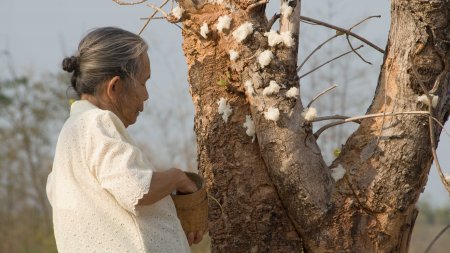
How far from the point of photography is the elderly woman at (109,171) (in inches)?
108

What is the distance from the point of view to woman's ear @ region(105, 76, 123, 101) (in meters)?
2.99

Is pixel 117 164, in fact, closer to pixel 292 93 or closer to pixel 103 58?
pixel 103 58

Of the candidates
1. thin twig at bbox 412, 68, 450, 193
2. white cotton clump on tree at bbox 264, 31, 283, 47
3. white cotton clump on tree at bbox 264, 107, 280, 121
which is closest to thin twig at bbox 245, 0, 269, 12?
white cotton clump on tree at bbox 264, 31, 283, 47

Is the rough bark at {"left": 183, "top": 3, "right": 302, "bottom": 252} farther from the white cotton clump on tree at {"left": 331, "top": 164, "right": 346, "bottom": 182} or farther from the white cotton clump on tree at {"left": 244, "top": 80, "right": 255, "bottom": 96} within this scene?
the white cotton clump on tree at {"left": 331, "top": 164, "right": 346, "bottom": 182}

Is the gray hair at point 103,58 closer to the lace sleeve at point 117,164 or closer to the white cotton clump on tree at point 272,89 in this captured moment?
the lace sleeve at point 117,164

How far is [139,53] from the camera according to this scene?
3.04 m

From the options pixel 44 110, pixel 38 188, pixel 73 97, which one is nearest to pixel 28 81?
pixel 44 110

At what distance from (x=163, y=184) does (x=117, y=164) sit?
180 millimetres

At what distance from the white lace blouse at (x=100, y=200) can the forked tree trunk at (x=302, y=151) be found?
21.5 inches

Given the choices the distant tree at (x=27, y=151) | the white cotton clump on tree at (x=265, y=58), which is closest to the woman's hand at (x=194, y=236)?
the white cotton clump on tree at (x=265, y=58)

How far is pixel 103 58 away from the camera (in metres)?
2.98

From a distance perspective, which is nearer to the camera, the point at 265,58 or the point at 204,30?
the point at 265,58

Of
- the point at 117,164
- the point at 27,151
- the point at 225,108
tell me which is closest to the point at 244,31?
the point at 225,108

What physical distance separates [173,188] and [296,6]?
981 millimetres
